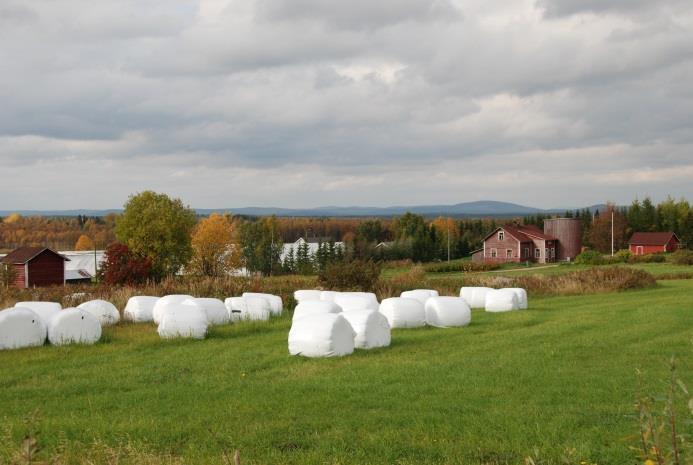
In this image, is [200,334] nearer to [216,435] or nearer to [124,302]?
[124,302]

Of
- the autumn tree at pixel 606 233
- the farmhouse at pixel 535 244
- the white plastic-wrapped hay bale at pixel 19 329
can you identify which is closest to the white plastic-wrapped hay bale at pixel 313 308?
the white plastic-wrapped hay bale at pixel 19 329

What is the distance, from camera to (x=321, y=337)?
13.1 meters

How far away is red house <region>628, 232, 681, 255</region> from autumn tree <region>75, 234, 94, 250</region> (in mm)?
88570

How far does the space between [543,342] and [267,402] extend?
23.3 feet

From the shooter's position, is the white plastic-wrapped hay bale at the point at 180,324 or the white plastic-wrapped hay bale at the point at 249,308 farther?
the white plastic-wrapped hay bale at the point at 249,308

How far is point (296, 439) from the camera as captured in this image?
7.68 metres

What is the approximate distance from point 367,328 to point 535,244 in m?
62.7

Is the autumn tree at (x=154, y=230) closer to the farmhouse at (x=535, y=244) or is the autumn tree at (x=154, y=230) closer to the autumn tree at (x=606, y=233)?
the farmhouse at (x=535, y=244)

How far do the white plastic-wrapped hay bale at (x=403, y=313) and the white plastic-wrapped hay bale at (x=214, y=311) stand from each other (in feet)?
13.5

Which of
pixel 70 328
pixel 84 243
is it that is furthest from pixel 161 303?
pixel 84 243

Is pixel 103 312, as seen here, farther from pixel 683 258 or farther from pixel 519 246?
pixel 519 246

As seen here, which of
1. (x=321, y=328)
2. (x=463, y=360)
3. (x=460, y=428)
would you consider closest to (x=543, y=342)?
(x=463, y=360)

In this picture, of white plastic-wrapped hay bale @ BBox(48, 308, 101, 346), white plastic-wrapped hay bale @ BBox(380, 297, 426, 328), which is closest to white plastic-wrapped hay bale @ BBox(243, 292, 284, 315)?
white plastic-wrapped hay bale @ BBox(380, 297, 426, 328)

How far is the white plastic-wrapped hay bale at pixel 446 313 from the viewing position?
17.7 m
